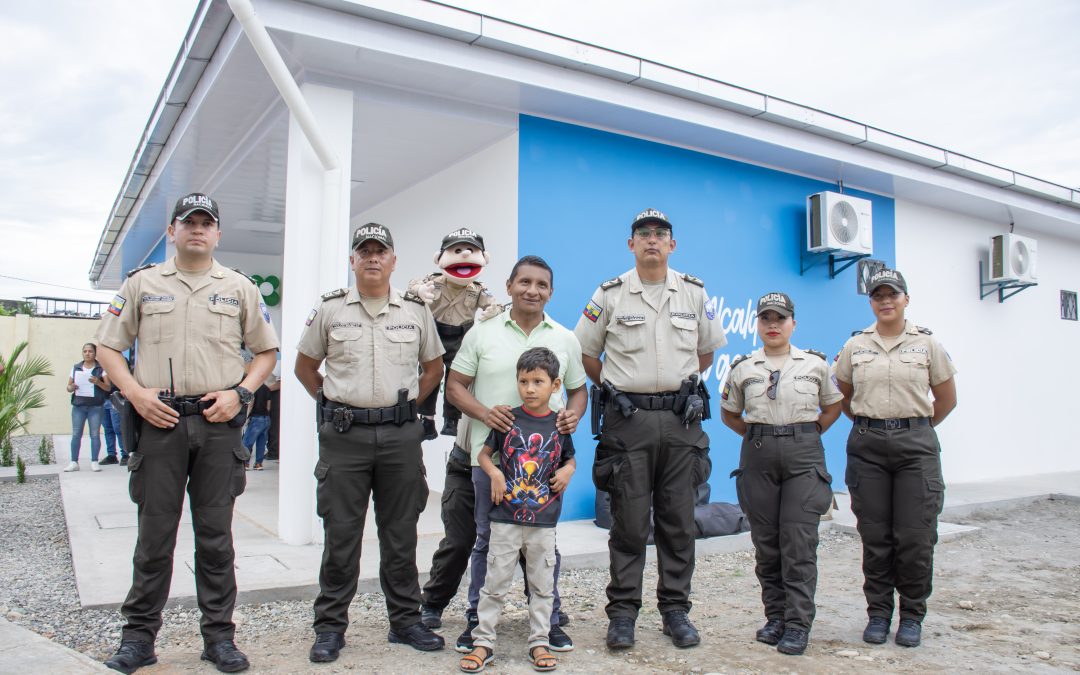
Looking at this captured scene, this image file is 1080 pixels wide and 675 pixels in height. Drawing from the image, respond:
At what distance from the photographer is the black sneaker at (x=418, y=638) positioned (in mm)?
3570

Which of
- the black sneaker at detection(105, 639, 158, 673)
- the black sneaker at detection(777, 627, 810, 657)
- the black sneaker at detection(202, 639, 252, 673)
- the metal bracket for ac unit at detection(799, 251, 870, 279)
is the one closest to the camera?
the black sneaker at detection(105, 639, 158, 673)

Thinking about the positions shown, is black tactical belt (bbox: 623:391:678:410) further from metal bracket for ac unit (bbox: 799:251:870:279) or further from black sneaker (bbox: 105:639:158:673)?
metal bracket for ac unit (bbox: 799:251:870:279)

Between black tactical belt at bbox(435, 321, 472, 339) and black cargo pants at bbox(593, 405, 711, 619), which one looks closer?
black cargo pants at bbox(593, 405, 711, 619)

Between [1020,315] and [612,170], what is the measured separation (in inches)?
281

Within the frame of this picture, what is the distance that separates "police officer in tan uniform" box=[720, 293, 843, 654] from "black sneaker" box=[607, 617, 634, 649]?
0.73 meters

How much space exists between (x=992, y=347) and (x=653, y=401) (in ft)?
27.6

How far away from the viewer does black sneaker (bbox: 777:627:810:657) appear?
145 inches

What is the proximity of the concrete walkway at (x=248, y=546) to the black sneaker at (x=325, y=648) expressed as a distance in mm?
936

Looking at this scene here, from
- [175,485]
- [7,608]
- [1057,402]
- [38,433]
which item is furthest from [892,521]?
[38,433]

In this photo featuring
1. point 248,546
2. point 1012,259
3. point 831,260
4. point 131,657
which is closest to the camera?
point 131,657

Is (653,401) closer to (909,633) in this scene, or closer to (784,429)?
(784,429)

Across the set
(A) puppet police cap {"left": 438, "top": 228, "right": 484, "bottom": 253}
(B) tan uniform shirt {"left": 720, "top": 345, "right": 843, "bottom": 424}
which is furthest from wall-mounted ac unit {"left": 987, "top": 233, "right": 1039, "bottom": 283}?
(A) puppet police cap {"left": 438, "top": 228, "right": 484, "bottom": 253}

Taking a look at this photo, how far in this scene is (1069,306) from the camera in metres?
11.5

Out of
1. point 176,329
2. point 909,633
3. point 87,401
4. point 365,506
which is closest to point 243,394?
point 176,329
